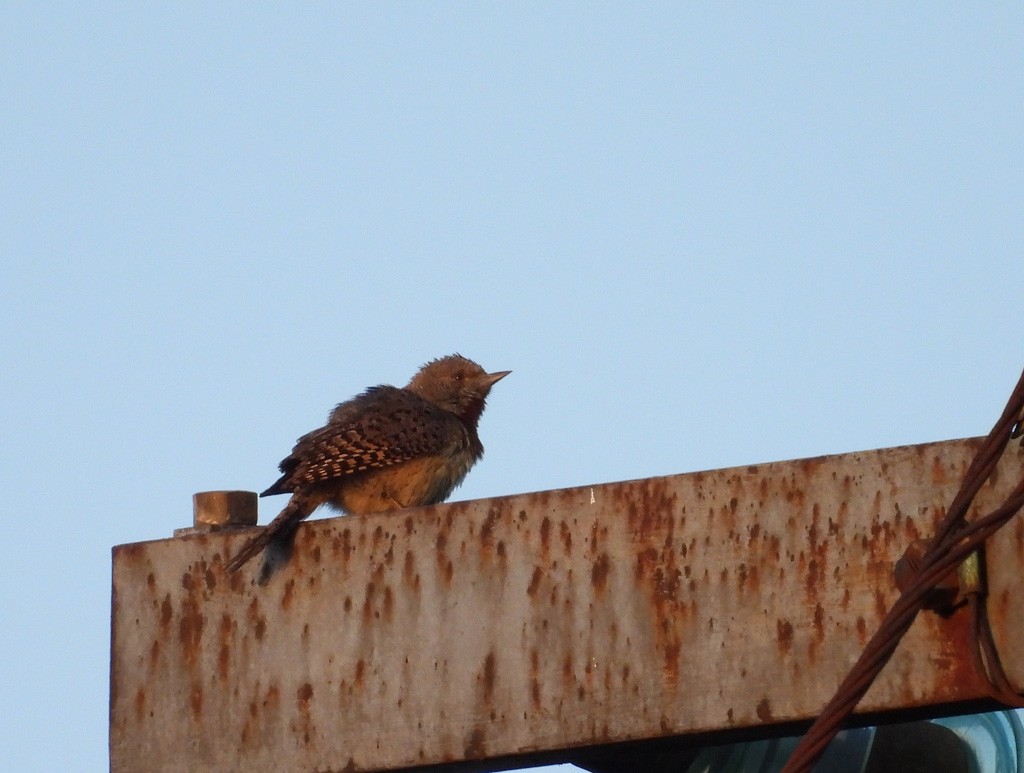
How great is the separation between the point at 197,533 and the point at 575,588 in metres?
1.08

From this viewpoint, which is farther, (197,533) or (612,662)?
(197,533)

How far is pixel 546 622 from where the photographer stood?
11.2ft

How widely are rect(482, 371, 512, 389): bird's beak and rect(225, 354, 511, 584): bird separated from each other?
22.3 inches

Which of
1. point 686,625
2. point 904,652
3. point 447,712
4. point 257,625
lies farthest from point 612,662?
point 257,625

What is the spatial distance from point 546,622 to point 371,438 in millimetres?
3120

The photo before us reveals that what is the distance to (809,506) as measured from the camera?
322 centimetres

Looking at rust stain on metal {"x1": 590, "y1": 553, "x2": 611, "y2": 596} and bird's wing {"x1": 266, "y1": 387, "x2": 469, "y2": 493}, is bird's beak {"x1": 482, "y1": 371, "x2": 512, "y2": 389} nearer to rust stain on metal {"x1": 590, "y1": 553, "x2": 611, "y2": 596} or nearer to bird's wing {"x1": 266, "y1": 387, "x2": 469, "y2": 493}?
bird's wing {"x1": 266, "y1": 387, "x2": 469, "y2": 493}

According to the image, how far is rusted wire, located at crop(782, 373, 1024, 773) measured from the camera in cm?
241

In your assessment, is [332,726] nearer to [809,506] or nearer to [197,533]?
[197,533]

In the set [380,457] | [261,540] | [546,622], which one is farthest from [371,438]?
[546,622]

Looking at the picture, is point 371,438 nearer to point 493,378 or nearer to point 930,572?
point 493,378

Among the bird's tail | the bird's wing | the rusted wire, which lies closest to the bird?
the bird's wing

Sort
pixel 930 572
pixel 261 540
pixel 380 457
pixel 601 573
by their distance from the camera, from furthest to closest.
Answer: pixel 380 457
pixel 261 540
pixel 601 573
pixel 930 572

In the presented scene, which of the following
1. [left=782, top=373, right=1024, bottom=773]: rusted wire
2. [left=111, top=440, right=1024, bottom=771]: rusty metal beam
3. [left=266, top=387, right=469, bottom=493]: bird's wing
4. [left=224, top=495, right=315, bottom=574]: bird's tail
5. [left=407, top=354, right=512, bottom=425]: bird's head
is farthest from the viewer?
[left=407, top=354, right=512, bottom=425]: bird's head
